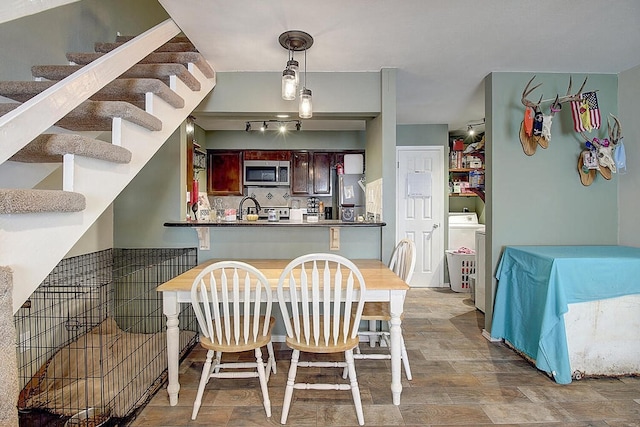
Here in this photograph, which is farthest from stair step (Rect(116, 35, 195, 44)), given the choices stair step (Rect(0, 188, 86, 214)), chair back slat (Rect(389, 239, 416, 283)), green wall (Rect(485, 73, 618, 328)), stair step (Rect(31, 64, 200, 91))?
green wall (Rect(485, 73, 618, 328))

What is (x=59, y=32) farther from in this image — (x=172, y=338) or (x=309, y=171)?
(x=309, y=171)

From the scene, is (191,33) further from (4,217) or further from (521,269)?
(521,269)

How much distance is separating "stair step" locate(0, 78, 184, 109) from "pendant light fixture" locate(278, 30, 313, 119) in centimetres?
70

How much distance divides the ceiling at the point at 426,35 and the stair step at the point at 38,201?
52.4 inches

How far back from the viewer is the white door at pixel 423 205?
4.96 meters

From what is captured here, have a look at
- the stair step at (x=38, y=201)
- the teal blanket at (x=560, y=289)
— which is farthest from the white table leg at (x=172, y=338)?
the teal blanket at (x=560, y=289)

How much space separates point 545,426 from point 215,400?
1913 millimetres

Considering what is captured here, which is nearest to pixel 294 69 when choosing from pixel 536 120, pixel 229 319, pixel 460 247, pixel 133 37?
pixel 229 319

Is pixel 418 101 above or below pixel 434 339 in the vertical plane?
above

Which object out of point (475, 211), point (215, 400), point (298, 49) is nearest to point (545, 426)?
point (215, 400)

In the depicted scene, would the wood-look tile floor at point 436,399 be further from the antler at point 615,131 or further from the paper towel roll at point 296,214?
the antler at point 615,131

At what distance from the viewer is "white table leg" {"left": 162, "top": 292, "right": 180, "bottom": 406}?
6.64ft

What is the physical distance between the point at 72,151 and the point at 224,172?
3.88m

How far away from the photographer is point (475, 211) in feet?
18.4
